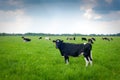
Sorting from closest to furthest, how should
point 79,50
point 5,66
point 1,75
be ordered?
point 1,75 < point 5,66 < point 79,50

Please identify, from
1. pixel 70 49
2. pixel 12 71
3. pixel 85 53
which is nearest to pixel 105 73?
pixel 85 53

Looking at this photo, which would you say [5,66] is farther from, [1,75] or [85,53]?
[85,53]

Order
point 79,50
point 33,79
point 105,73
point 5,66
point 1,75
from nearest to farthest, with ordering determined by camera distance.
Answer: point 33,79
point 1,75
point 105,73
point 5,66
point 79,50

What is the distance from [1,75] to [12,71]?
0.97 metres

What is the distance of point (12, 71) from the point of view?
34.6ft

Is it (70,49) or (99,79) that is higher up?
(70,49)

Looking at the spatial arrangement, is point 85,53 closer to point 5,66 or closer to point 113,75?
point 113,75

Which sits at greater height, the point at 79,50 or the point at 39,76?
the point at 79,50

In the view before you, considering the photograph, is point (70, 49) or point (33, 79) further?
point (70, 49)

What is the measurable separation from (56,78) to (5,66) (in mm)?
4037

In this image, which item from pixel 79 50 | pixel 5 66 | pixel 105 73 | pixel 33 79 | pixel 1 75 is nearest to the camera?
pixel 33 79

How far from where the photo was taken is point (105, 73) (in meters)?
10.3

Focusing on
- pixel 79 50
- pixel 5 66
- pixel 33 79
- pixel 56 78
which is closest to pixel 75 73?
pixel 56 78

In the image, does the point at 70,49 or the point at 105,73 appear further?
the point at 70,49
